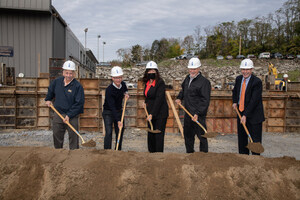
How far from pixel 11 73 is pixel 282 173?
511 inches

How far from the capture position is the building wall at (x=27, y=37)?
1540cm

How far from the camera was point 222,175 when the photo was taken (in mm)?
2623

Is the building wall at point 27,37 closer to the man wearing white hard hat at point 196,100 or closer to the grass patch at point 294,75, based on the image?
the man wearing white hard hat at point 196,100

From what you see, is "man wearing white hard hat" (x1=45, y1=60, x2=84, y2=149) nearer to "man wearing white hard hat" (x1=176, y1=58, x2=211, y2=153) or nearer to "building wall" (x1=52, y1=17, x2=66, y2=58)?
"man wearing white hard hat" (x1=176, y1=58, x2=211, y2=153)

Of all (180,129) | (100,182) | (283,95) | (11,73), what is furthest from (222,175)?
(11,73)

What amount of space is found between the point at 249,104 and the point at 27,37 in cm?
1534

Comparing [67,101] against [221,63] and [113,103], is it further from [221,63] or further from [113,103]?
[221,63]

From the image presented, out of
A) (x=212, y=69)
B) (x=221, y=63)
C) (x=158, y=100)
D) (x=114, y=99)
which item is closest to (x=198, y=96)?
(x=158, y=100)

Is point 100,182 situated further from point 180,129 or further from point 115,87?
point 180,129

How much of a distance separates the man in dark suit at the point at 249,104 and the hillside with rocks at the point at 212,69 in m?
32.4

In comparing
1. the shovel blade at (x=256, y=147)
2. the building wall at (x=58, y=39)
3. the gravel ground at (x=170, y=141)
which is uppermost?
the building wall at (x=58, y=39)

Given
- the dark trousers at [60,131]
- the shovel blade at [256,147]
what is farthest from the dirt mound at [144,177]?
the dark trousers at [60,131]

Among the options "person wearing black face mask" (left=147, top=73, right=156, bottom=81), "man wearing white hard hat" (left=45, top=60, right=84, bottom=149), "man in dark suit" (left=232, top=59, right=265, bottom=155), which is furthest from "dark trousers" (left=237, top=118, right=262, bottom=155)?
"man wearing white hard hat" (left=45, top=60, right=84, bottom=149)

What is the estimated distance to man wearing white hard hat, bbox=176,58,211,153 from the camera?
455 cm
